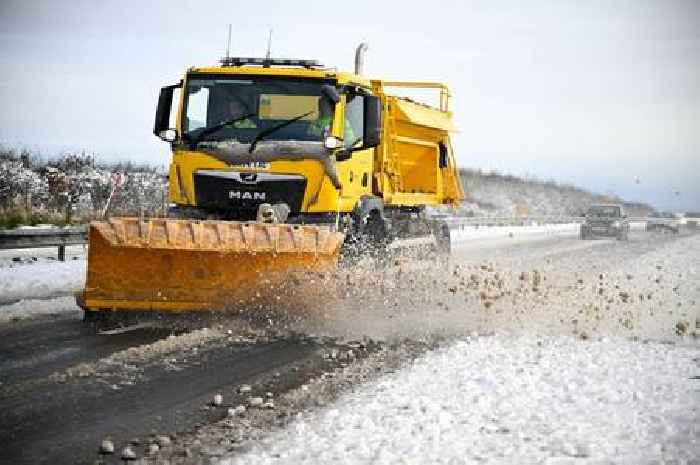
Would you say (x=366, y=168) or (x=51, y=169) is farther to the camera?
(x=51, y=169)

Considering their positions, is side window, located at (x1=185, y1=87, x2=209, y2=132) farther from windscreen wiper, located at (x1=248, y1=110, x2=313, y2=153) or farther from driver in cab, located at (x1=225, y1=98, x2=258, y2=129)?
windscreen wiper, located at (x1=248, y1=110, x2=313, y2=153)

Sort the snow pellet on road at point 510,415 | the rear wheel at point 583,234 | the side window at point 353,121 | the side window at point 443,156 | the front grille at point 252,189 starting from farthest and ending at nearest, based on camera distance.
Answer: the rear wheel at point 583,234, the side window at point 443,156, the side window at point 353,121, the front grille at point 252,189, the snow pellet on road at point 510,415

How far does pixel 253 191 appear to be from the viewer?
912cm

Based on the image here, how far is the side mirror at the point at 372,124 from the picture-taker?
30.8 feet

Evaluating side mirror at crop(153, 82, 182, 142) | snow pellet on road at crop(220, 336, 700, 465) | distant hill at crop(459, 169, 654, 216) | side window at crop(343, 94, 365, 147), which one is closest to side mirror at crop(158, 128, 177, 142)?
side mirror at crop(153, 82, 182, 142)

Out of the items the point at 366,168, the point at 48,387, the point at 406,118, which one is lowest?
the point at 48,387

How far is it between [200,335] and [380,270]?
2.72 metres

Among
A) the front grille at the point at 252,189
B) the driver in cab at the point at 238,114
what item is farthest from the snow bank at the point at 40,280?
the driver in cab at the point at 238,114

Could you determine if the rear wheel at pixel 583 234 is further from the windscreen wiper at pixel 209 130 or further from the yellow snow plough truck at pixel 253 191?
the windscreen wiper at pixel 209 130

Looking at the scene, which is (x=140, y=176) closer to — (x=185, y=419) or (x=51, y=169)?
(x=51, y=169)

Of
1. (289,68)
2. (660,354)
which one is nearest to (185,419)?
(660,354)

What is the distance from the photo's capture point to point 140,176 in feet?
89.6

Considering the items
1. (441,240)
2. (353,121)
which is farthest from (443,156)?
(353,121)

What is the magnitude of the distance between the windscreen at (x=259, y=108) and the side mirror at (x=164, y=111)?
23 centimetres
